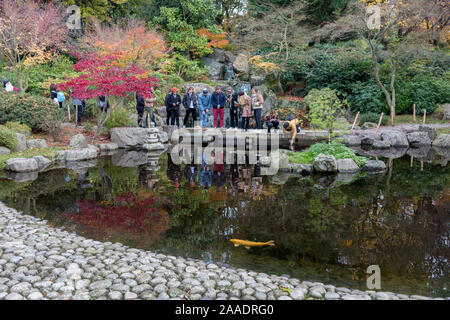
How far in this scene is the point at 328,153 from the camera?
10.5m

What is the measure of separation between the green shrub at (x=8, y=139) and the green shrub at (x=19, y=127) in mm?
968

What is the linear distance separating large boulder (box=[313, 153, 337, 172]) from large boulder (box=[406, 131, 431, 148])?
6528mm

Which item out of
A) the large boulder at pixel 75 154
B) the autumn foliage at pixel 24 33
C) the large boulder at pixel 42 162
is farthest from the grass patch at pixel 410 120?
the autumn foliage at pixel 24 33

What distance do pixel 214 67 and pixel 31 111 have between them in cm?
1391

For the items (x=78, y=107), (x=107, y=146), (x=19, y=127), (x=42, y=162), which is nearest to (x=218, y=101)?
(x=107, y=146)

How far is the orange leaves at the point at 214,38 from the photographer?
23342 millimetres

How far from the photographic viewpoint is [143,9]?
2411 centimetres

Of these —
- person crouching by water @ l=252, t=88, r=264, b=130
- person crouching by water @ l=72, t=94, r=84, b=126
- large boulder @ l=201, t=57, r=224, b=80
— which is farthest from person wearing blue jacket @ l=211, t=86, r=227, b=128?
large boulder @ l=201, t=57, r=224, b=80

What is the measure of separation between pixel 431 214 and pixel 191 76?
59.1 feet

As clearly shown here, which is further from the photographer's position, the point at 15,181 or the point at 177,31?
the point at 177,31

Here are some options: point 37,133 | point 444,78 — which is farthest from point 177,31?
point 444,78
